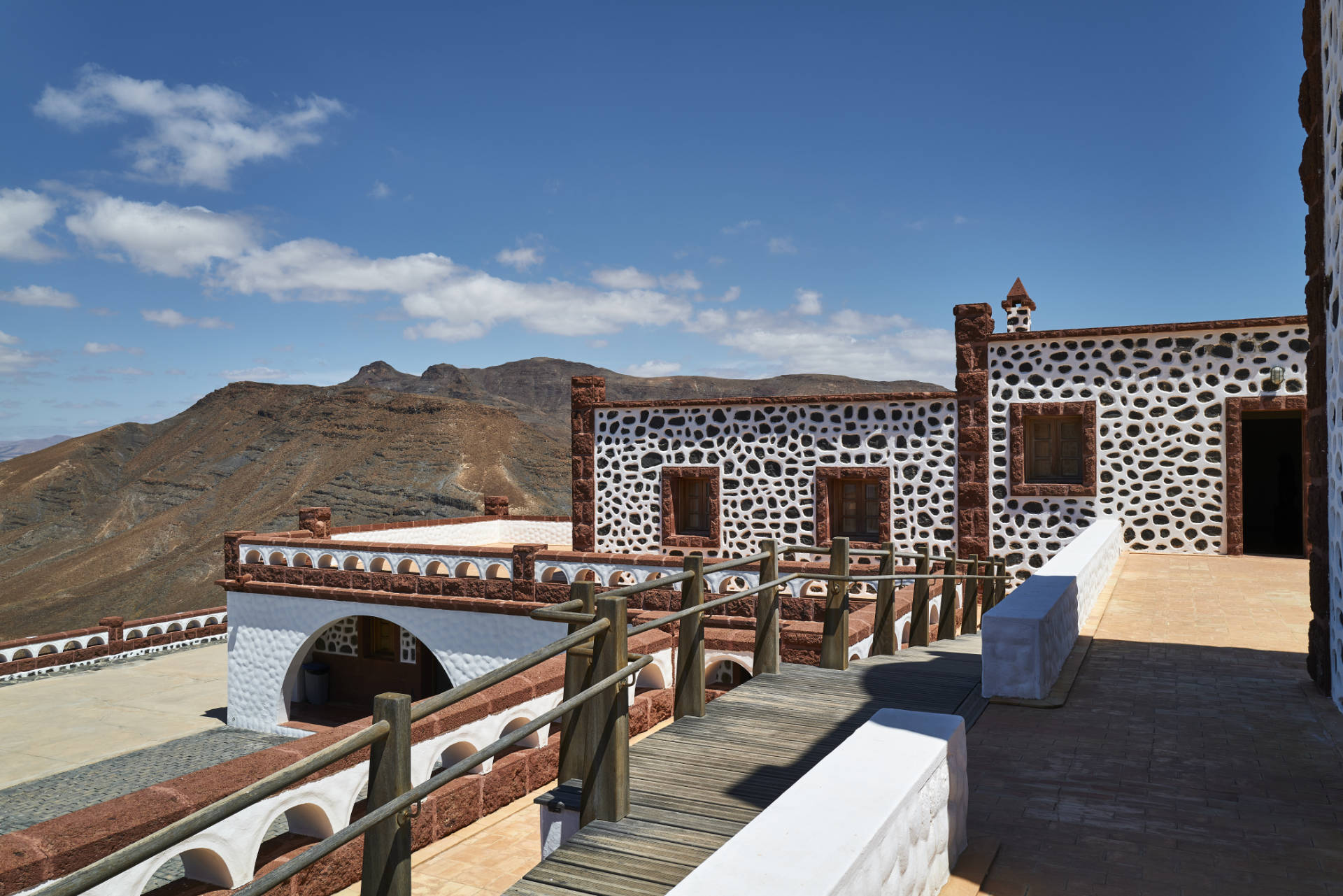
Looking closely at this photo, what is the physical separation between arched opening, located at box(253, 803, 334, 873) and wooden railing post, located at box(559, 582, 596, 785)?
2801 millimetres

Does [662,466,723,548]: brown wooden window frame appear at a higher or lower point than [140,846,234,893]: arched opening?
higher

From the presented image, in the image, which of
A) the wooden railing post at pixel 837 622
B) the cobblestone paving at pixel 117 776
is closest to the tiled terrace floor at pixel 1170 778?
the wooden railing post at pixel 837 622

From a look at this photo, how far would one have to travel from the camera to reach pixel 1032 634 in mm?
4973

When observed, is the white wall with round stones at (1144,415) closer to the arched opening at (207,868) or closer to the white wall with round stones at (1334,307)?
the white wall with round stones at (1334,307)

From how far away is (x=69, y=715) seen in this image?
1481cm

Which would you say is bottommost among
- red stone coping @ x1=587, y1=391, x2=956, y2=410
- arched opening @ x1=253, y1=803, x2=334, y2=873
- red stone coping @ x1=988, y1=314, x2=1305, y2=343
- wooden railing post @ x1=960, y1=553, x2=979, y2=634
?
arched opening @ x1=253, y1=803, x2=334, y2=873

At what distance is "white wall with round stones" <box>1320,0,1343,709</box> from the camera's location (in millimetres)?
4578

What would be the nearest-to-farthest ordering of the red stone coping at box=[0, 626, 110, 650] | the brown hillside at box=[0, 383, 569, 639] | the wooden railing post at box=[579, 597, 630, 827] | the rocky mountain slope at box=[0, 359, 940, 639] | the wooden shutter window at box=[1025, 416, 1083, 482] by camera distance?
1. the wooden railing post at box=[579, 597, 630, 827]
2. the wooden shutter window at box=[1025, 416, 1083, 482]
3. the red stone coping at box=[0, 626, 110, 650]
4. the rocky mountain slope at box=[0, 359, 940, 639]
5. the brown hillside at box=[0, 383, 569, 639]

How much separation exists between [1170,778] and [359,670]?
14666 mm

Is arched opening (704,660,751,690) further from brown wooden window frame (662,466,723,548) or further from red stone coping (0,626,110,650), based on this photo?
red stone coping (0,626,110,650)

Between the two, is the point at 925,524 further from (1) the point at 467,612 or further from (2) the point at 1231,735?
(2) the point at 1231,735

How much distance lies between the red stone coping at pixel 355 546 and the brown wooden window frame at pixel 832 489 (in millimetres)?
5041

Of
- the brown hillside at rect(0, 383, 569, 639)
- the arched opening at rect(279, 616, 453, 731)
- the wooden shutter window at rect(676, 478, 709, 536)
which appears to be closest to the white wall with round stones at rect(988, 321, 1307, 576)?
the wooden shutter window at rect(676, 478, 709, 536)

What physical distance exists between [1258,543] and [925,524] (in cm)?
653
